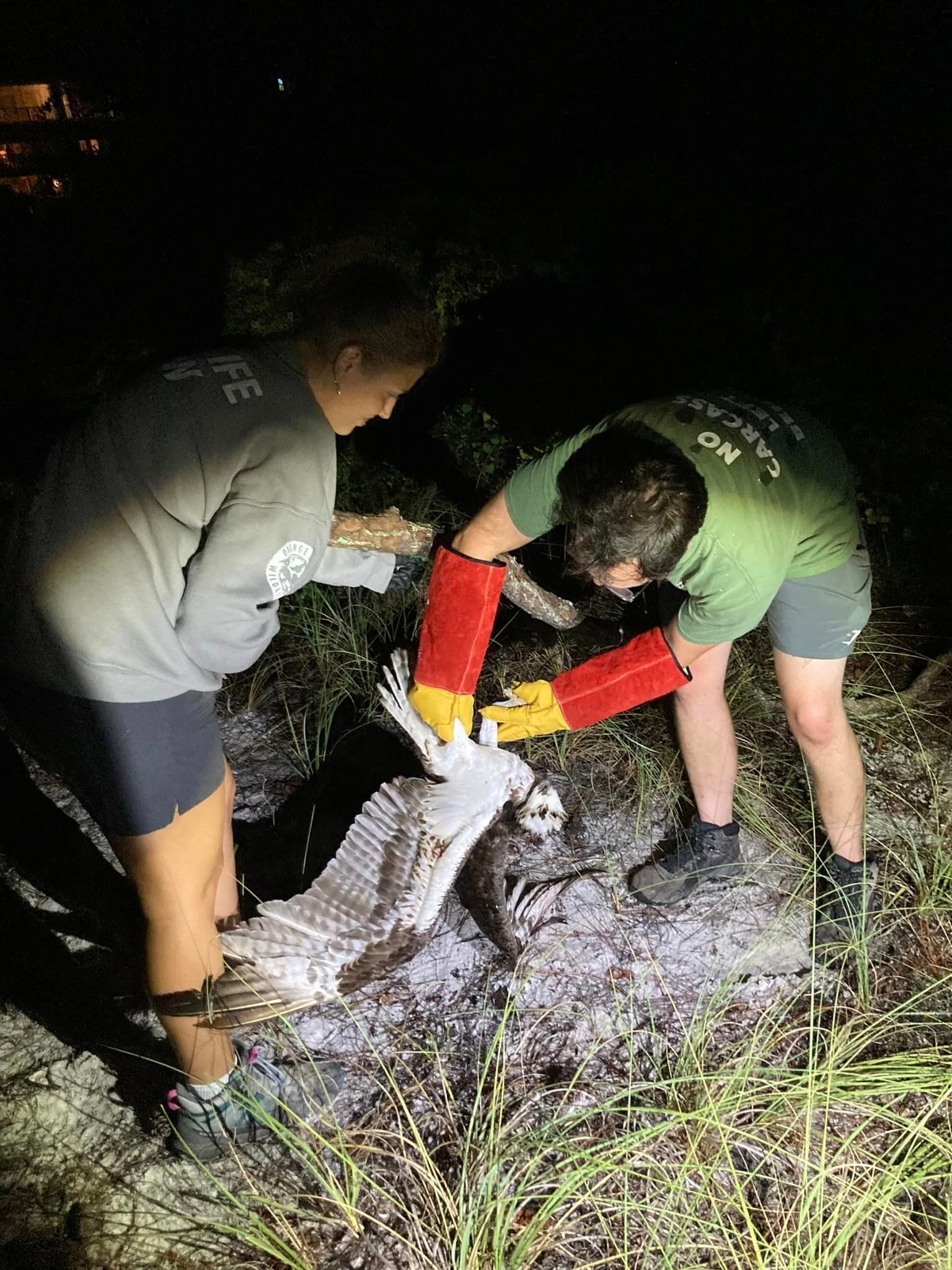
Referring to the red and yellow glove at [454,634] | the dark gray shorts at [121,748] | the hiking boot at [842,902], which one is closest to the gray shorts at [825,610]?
the hiking boot at [842,902]

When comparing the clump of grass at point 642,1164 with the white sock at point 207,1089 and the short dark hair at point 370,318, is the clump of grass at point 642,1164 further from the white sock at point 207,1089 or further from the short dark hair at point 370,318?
the short dark hair at point 370,318

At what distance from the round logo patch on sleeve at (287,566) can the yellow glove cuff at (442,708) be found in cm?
97

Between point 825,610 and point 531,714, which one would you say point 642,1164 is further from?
point 825,610

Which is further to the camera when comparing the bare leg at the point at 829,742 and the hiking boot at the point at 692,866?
the hiking boot at the point at 692,866

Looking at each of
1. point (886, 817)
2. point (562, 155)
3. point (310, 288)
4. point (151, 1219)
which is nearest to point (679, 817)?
point (886, 817)

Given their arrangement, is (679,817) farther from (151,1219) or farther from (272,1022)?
(151,1219)

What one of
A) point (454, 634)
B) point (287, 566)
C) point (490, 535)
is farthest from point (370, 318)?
point (454, 634)

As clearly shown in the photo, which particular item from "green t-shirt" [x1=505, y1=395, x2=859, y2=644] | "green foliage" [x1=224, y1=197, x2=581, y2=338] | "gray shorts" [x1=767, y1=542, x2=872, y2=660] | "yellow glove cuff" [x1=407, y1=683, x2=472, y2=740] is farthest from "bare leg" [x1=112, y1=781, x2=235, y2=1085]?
"green foliage" [x1=224, y1=197, x2=581, y2=338]

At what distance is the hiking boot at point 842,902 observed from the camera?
7.34ft

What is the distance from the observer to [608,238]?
3646 millimetres

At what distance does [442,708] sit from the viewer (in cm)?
230

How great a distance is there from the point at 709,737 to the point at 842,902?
636 millimetres

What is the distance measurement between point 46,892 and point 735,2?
16.7ft

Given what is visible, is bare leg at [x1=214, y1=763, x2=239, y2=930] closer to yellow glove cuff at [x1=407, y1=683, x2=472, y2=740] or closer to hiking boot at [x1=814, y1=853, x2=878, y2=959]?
yellow glove cuff at [x1=407, y1=683, x2=472, y2=740]
